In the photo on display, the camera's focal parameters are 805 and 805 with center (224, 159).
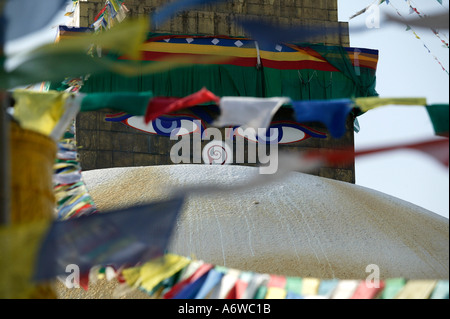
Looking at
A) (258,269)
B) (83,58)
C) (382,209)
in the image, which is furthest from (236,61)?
(83,58)

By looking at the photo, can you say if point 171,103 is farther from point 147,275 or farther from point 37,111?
point 147,275

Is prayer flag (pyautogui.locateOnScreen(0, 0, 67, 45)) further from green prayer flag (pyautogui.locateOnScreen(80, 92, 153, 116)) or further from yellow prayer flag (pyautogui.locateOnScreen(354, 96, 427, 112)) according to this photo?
yellow prayer flag (pyautogui.locateOnScreen(354, 96, 427, 112))

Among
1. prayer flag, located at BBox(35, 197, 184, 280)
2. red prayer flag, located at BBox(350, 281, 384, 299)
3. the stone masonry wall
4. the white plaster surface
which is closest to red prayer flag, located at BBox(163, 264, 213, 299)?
prayer flag, located at BBox(35, 197, 184, 280)

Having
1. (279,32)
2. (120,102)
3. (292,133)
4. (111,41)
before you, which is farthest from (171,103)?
(292,133)

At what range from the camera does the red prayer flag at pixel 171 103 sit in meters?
4.16

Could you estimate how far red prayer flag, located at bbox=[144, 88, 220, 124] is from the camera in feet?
13.6

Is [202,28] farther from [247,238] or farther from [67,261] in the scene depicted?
[67,261]

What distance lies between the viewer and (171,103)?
4.17 metres

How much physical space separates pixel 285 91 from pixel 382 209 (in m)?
5.87

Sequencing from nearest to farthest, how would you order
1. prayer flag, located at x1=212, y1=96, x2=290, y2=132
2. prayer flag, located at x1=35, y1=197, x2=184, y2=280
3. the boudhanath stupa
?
1. prayer flag, located at x1=35, y1=197, x2=184, y2=280
2. prayer flag, located at x1=212, y1=96, x2=290, y2=132
3. the boudhanath stupa

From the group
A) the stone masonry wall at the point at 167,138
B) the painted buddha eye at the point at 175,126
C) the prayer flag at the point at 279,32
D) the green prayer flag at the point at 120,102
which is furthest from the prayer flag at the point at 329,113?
the stone masonry wall at the point at 167,138

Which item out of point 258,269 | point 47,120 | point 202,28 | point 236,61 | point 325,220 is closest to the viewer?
point 47,120

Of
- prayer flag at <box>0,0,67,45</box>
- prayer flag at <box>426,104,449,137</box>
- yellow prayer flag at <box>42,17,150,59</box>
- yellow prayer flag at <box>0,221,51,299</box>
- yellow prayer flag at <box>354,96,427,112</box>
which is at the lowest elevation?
yellow prayer flag at <box>0,221,51,299</box>

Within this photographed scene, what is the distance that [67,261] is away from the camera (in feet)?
11.7
